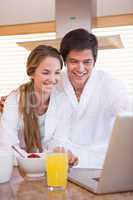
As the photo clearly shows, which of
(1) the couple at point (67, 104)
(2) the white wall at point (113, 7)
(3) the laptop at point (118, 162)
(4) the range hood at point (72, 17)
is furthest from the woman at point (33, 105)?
(2) the white wall at point (113, 7)

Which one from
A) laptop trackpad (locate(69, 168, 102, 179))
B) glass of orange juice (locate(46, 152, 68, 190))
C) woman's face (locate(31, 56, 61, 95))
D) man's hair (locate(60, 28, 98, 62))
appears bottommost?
laptop trackpad (locate(69, 168, 102, 179))

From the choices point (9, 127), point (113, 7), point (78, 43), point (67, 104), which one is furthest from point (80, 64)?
point (113, 7)

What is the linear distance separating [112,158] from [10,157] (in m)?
0.40

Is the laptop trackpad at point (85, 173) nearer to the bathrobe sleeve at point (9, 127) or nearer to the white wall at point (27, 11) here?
the bathrobe sleeve at point (9, 127)

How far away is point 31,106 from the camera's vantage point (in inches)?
80.4

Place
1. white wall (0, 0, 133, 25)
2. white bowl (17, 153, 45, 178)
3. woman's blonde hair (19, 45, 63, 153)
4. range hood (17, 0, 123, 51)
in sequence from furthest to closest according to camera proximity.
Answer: white wall (0, 0, 133, 25)
range hood (17, 0, 123, 51)
woman's blonde hair (19, 45, 63, 153)
white bowl (17, 153, 45, 178)

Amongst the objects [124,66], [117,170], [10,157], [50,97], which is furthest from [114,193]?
[124,66]

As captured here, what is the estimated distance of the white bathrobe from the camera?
206 centimetres

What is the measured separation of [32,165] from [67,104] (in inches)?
26.5

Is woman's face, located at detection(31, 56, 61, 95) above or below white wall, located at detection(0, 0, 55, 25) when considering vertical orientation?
below

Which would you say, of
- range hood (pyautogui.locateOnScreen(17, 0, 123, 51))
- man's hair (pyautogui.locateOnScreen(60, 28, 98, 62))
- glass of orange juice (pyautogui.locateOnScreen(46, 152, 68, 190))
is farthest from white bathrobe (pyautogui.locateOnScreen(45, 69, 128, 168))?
range hood (pyautogui.locateOnScreen(17, 0, 123, 51))

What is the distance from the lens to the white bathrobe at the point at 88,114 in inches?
81.0

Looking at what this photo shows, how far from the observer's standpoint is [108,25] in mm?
3346

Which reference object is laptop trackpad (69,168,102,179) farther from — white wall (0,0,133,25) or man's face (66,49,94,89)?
white wall (0,0,133,25)
